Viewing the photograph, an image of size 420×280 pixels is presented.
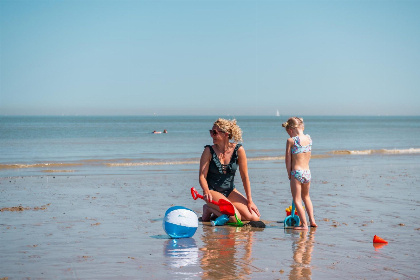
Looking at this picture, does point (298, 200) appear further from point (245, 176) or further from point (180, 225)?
point (180, 225)

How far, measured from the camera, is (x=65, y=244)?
7105 mm

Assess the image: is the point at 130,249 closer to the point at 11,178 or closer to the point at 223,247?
the point at 223,247

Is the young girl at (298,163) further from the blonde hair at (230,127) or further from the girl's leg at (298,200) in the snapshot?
the blonde hair at (230,127)

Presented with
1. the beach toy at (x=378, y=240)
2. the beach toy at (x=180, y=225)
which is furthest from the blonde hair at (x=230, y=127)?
the beach toy at (x=378, y=240)

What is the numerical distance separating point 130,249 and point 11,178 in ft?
33.3

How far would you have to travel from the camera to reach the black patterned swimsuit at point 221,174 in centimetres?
873

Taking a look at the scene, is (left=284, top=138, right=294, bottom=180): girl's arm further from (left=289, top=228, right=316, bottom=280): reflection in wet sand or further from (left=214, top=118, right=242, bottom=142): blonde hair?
(left=289, top=228, right=316, bottom=280): reflection in wet sand

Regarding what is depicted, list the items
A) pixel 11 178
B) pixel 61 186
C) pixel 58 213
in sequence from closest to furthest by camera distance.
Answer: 1. pixel 58 213
2. pixel 61 186
3. pixel 11 178

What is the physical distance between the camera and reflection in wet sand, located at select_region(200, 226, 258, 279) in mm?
5699

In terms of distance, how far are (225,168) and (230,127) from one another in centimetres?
69

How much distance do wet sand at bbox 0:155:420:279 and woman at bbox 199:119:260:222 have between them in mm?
459

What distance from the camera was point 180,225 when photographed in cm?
745

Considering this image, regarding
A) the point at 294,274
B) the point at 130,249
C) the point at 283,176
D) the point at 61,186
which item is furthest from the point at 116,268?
the point at 283,176

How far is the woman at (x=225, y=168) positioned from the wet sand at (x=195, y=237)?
0.46m
